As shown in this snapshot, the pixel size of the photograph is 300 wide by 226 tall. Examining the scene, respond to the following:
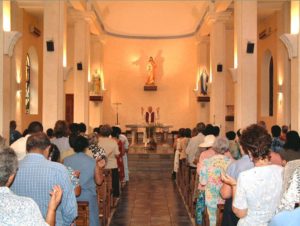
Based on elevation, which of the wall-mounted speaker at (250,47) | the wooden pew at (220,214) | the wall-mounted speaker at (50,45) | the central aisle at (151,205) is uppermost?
the wall-mounted speaker at (50,45)

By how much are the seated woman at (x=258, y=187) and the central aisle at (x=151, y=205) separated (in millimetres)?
4771

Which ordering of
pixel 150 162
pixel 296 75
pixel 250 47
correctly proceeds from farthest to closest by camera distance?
pixel 150 162 → pixel 250 47 → pixel 296 75

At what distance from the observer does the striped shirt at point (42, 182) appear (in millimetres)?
4320

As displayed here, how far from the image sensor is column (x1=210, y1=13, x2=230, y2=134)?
16906mm

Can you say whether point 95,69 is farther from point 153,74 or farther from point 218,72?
point 218,72

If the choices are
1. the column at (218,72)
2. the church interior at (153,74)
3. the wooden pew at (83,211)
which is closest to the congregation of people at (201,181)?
the wooden pew at (83,211)

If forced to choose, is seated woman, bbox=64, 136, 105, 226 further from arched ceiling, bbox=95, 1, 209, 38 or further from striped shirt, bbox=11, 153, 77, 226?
arched ceiling, bbox=95, 1, 209, 38

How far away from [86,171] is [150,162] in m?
10.8

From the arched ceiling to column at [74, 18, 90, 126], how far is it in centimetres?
512

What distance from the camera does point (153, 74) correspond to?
25.3 metres

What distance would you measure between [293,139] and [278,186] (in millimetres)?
2889

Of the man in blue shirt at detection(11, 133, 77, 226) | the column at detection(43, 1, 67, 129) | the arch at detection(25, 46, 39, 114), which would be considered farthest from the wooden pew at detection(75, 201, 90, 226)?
the arch at detection(25, 46, 39, 114)

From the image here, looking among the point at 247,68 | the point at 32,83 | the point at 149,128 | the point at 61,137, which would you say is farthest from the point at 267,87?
the point at 61,137

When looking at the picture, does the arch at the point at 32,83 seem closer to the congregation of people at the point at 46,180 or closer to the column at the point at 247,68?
the column at the point at 247,68
